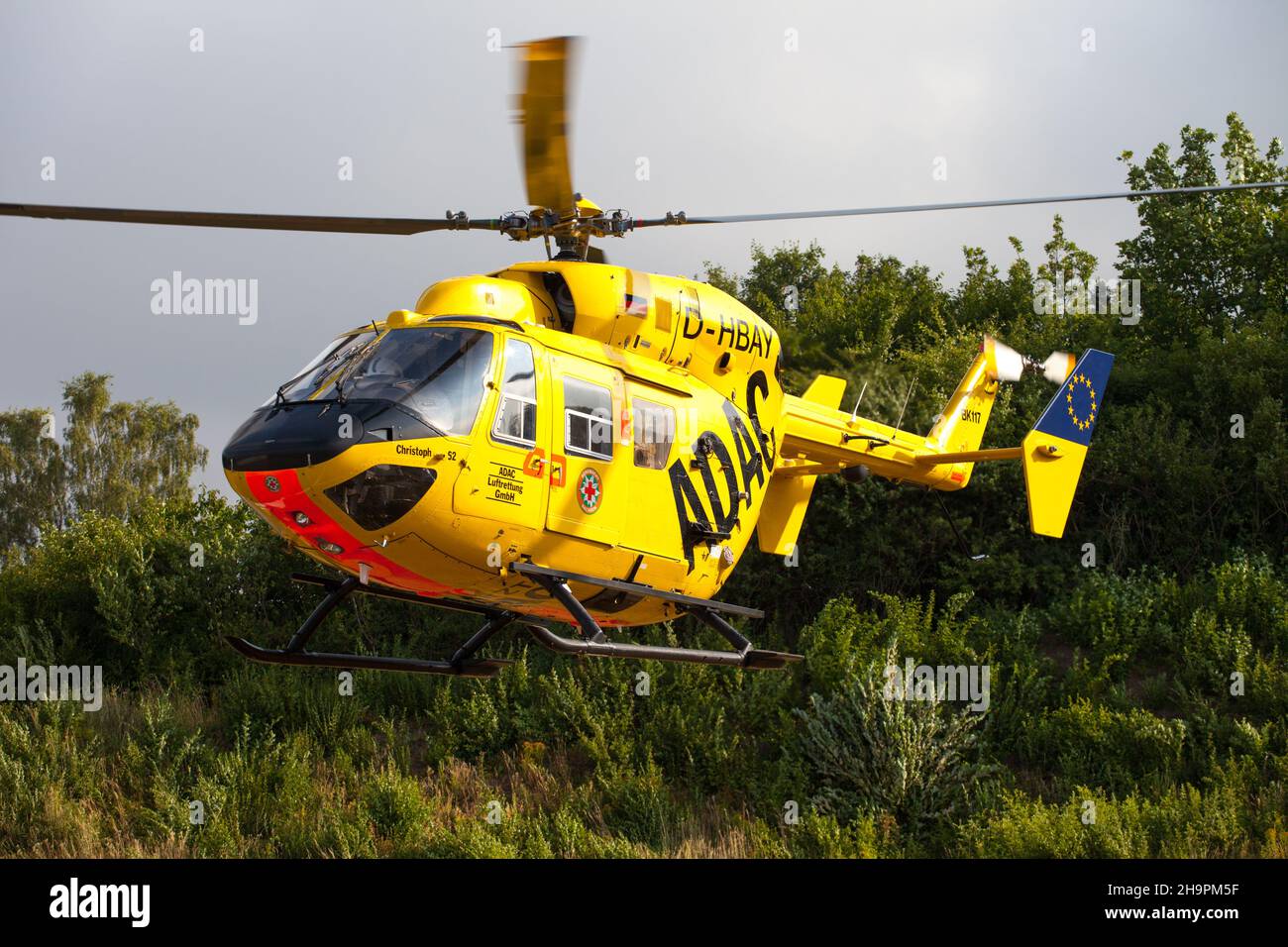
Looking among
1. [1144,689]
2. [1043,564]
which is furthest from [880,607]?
[1144,689]

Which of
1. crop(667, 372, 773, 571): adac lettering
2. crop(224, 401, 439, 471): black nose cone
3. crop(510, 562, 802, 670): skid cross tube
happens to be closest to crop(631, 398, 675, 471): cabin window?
crop(667, 372, 773, 571): adac lettering

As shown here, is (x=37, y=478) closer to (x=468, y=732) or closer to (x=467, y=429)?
(x=468, y=732)

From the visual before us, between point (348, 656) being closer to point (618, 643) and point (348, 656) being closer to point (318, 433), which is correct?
point (618, 643)

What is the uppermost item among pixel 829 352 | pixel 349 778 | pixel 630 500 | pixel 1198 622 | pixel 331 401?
pixel 829 352

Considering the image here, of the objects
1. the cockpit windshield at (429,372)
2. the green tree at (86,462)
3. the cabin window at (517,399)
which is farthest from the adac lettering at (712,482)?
the green tree at (86,462)

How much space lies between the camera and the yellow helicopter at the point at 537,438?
9.73 meters

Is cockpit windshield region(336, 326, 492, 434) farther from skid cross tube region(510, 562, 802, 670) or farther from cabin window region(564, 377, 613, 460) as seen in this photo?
skid cross tube region(510, 562, 802, 670)

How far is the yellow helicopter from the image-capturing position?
9.73 meters

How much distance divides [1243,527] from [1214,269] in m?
7.83

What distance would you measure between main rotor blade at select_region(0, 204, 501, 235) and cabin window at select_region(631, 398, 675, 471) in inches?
78.7

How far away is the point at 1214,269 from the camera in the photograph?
3019 cm

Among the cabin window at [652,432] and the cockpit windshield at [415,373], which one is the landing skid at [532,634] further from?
the cockpit windshield at [415,373]

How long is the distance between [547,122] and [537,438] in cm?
231

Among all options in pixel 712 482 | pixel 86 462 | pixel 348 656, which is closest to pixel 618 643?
pixel 712 482
